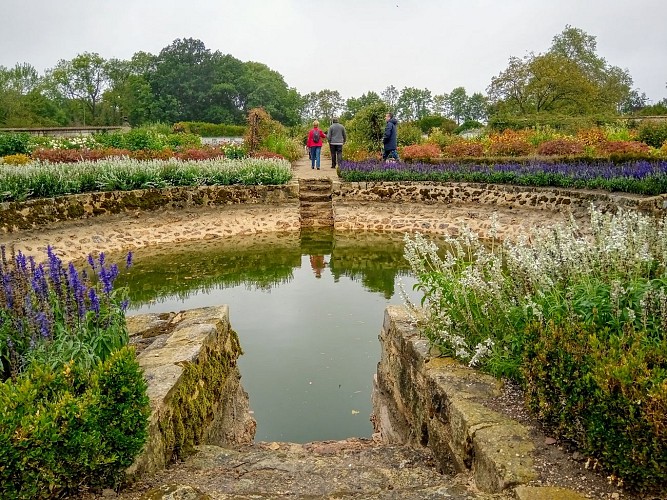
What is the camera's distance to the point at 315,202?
15.1 metres

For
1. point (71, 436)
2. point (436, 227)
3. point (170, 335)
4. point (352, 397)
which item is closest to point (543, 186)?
point (436, 227)

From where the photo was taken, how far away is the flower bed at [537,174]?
12148 mm

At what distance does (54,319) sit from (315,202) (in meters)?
11.6

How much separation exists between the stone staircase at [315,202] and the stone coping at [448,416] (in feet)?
30.6

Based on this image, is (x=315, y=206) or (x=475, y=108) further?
(x=475, y=108)

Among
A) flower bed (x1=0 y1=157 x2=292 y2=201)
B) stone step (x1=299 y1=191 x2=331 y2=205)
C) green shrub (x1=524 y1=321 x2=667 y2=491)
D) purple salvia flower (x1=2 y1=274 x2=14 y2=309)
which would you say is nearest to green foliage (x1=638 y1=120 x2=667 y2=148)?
stone step (x1=299 y1=191 x2=331 y2=205)

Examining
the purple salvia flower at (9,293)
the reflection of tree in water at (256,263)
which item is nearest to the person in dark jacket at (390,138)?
the reflection of tree in water at (256,263)

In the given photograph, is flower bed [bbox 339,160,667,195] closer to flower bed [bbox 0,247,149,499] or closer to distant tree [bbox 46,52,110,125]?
flower bed [bbox 0,247,149,499]

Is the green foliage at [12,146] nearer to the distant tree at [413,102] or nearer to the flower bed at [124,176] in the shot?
the flower bed at [124,176]

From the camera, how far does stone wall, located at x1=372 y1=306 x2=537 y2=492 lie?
2689mm

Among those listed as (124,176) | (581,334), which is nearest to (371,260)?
(124,176)

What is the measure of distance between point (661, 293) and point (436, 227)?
11.1m

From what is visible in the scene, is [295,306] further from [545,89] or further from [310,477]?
[545,89]

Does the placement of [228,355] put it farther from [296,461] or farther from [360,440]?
[296,461]
